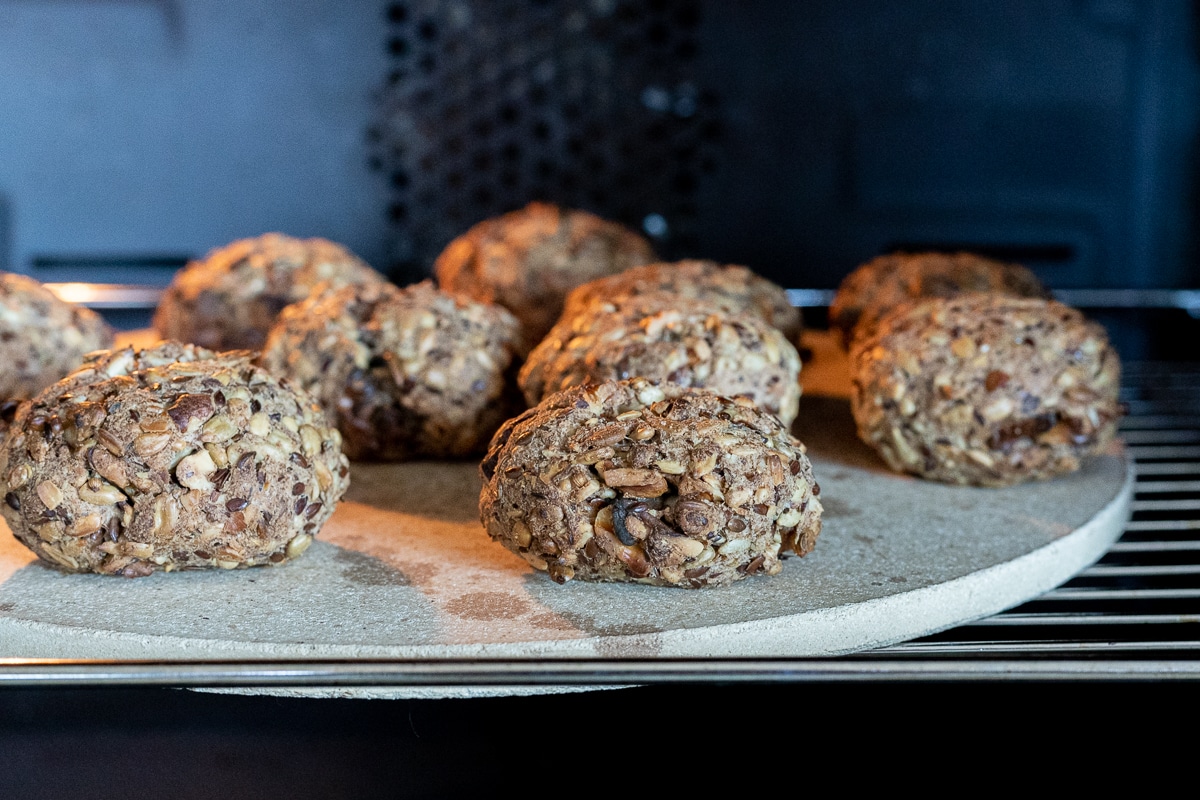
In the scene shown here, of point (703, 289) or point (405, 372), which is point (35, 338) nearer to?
point (405, 372)

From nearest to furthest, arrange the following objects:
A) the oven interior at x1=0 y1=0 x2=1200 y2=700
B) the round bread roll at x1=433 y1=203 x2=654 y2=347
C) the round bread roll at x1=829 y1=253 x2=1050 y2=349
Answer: the round bread roll at x1=829 y1=253 x2=1050 y2=349
the round bread roll at x1=433 y1=203 x2=654 y2=347
the oven interior at x1=0 y1=0 x2=1200 y2=700

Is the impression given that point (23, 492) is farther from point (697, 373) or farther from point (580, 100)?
point (580, 100)

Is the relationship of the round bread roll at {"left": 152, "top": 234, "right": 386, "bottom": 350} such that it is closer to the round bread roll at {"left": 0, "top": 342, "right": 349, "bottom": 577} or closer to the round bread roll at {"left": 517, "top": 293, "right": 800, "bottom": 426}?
the round bread roll at {"left": 517, "top": 293, "right": 800, "bottom": 426}

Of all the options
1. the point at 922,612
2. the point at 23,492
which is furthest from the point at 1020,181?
the point at 23,492

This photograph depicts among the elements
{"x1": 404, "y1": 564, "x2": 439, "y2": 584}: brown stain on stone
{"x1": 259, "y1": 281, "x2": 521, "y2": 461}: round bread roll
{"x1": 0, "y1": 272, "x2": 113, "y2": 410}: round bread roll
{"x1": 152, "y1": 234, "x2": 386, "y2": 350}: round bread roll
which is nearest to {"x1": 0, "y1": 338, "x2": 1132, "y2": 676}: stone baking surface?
{"x1": 404, "y1": 564, "x2": 439, "y2": 584}: brown stain on stone

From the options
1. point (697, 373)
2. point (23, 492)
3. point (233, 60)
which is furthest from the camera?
point (233, 60)
